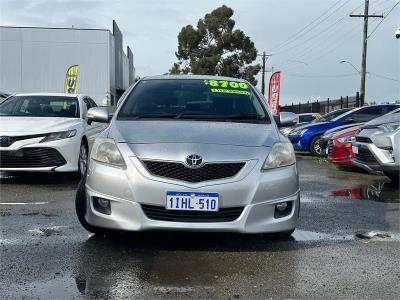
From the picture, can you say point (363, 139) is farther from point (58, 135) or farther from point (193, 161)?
point (193, 161)

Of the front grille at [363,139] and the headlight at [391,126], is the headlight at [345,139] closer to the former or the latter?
the front grille at [363,139]

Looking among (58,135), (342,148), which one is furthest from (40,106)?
(342,148)

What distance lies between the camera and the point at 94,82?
1837 inches

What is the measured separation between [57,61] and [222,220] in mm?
Answer: 45424

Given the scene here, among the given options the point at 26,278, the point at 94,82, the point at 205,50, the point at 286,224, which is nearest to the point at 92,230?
the point at 26,278

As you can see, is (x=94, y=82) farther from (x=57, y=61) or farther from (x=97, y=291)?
(x=97, y=291)

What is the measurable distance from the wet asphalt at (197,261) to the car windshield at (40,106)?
9.42ft

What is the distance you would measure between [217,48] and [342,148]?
1878 inches

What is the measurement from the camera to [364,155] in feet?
27.4

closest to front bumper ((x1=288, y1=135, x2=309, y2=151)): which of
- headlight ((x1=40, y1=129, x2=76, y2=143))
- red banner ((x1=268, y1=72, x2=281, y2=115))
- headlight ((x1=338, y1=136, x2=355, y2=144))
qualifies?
headlight ((x1=338, y1=136, x2=355, y2=144))

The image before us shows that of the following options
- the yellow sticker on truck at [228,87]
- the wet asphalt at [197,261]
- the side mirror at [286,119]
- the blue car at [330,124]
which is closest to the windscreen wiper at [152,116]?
the yellow sticker on truck at [228,87]

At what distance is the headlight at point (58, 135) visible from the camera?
794cm

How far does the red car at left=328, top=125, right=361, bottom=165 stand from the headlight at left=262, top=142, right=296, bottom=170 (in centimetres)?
534

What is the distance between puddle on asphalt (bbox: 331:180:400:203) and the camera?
24.5 ft
